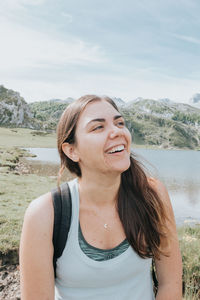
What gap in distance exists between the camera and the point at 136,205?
2.60 m

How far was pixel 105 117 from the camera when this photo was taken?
8.21 feet

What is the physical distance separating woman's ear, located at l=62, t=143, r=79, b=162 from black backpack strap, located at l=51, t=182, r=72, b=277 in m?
0.51

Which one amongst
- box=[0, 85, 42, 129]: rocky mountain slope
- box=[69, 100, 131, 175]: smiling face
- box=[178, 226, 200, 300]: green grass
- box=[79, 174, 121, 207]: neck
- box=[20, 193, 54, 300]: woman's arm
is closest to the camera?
box=[20, 193, 54, 300]: woman's arm

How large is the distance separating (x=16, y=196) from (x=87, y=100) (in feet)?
40.2

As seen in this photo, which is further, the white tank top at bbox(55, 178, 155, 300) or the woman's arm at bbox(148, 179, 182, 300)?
the woman's arm at bbox(148, 179, 182, 300)

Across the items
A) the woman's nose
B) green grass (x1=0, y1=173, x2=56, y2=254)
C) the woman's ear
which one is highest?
the woman's nose

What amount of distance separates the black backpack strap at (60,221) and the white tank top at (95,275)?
0.04 m

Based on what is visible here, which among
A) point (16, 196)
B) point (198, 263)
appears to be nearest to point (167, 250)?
point (198, 263)

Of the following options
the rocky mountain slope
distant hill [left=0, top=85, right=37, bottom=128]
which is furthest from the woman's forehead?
distant hill [left=0, top=85, right=37, bottom=128]

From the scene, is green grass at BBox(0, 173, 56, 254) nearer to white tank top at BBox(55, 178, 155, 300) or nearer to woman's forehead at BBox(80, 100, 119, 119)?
white tank top at BBox(55, 178, 155, 300)

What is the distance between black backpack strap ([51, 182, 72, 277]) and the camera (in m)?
2.12

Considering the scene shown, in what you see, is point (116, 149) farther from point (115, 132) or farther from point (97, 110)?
A: point (97, 110)

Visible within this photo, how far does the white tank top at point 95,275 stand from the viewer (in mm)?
2119

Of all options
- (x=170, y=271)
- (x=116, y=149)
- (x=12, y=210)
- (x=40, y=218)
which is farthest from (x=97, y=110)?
(x=12, y=210)
